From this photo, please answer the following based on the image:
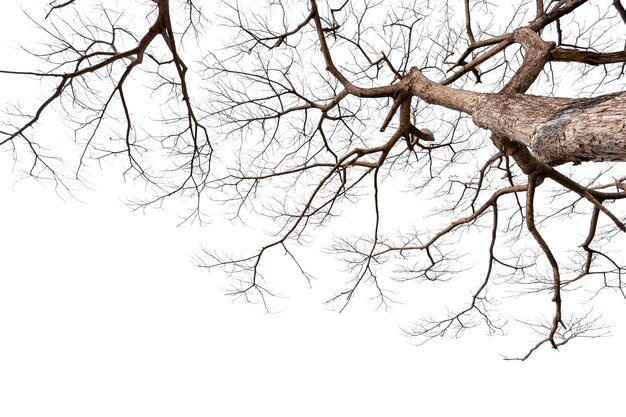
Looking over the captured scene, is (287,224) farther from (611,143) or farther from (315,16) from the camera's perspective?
(611,143)

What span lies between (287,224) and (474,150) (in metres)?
2.53

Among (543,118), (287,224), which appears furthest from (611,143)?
(287,224)

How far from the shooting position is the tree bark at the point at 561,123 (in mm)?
2029

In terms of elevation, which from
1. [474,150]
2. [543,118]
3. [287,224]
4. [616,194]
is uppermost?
[474,150]

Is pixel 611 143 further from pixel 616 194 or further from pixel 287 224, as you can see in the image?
pixel 287 224

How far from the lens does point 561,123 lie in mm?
2275

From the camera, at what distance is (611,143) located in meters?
2.00

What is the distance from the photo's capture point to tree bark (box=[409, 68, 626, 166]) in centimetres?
203

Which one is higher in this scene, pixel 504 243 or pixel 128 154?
pixel 128 154

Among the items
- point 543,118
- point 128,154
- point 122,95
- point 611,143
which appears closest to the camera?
point 611,143

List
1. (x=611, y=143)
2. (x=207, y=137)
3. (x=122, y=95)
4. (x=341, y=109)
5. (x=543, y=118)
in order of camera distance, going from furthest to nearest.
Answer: (x=341, y=109), (x=207, y=137), (x=122, y=95), (x=543, y=118), (x=611, y=143)

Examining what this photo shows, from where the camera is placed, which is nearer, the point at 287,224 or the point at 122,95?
the point at 122,95

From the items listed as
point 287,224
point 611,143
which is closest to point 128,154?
point 287,224

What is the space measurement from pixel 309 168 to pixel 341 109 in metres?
0.97
